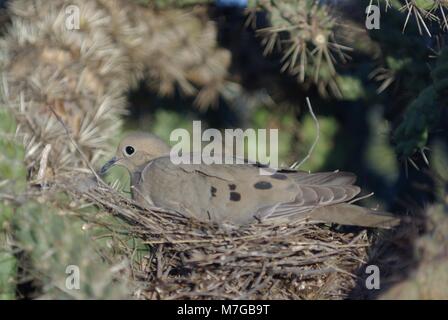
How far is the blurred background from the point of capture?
19.5 ft

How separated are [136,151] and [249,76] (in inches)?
65.0

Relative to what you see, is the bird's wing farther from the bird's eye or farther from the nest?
the bird's eye

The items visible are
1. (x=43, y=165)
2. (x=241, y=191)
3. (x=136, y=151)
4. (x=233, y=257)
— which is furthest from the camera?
(x=136, y=151)

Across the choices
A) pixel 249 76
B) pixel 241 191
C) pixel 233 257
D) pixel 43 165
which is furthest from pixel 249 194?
pixel 249 76

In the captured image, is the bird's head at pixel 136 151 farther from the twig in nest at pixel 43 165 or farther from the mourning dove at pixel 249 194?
the twig in nest at pixel 43 165

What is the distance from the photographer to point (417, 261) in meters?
3.95

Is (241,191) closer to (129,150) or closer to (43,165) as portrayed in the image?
(129,150)

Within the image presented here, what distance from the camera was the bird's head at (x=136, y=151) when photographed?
5.93m

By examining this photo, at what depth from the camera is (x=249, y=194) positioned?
5277 mm

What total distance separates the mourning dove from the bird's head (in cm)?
38

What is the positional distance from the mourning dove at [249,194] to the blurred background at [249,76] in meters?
0.42

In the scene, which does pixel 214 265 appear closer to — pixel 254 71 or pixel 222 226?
pixel 222 226
